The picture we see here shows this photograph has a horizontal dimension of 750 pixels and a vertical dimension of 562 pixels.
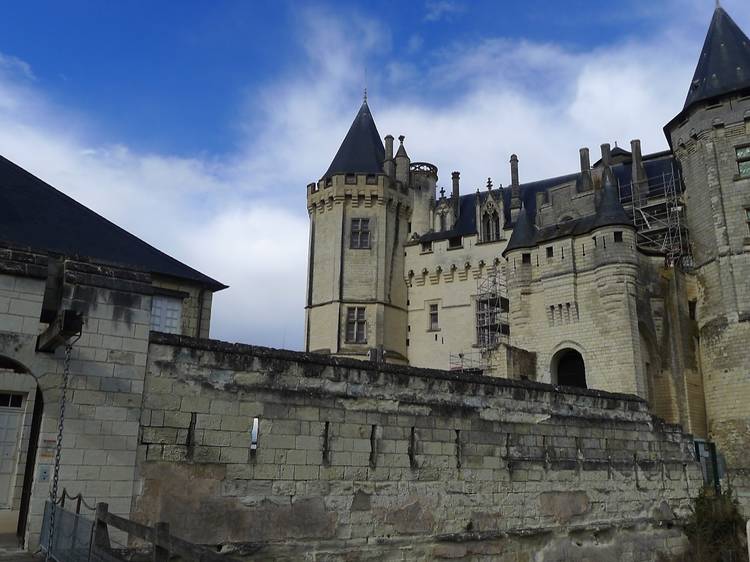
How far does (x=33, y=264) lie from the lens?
24.4 ft

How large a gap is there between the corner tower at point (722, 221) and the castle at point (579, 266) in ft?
0.16

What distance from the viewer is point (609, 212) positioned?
2336 centimetres

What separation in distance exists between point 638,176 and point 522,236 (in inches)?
241

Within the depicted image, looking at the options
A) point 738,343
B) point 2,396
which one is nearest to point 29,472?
point 2,396

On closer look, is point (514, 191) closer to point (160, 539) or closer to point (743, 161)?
point (743, 161)

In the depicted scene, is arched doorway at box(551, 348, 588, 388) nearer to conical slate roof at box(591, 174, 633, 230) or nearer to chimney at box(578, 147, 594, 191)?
conical slate roof at box(591, 174, 633, 230)

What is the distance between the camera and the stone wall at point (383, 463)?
814 centimetres

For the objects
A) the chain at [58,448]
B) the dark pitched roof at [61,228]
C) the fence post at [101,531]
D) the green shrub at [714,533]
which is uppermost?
the dark pitched roof at [61,228]

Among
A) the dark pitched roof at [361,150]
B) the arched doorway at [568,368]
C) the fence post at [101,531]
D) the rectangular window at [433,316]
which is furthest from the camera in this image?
the dark pitched roof at [361,150]

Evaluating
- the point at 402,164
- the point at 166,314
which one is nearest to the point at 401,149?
the point at 402,164

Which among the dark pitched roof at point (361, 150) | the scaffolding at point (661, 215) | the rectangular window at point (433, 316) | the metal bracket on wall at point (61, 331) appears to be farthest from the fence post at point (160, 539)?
the dark pitched roof at point (361, 150)

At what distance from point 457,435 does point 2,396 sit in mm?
6461

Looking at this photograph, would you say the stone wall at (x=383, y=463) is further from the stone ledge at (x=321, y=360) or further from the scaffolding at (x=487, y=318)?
the scaffolding at (x=487, y=318)

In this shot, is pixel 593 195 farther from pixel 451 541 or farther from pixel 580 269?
pixel 451 541
